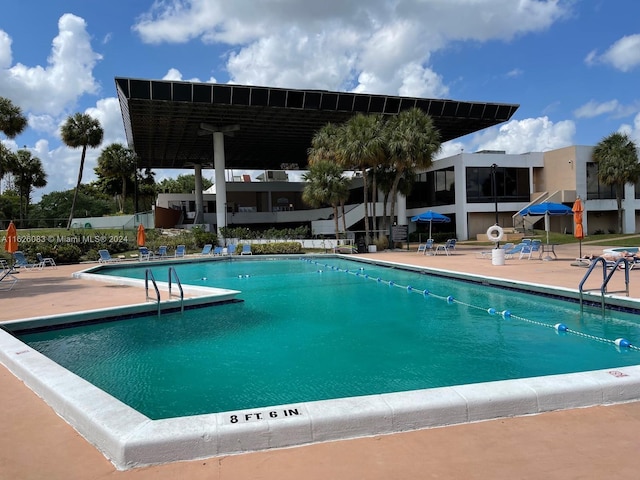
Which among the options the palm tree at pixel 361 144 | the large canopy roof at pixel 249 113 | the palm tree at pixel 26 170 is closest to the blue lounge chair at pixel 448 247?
the palm tree at pixel 361 144

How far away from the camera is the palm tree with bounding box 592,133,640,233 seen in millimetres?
33438

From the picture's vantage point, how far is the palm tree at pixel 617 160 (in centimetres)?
3344

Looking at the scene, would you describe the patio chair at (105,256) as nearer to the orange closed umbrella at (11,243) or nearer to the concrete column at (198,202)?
the orange closed umbrella at (11,243)

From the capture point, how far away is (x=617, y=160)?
33375 millimetres

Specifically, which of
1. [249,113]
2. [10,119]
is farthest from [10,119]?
[249,113]

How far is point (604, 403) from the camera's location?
4.17 meters

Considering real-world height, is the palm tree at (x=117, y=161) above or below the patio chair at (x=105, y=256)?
above

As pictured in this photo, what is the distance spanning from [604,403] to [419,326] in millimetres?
4992

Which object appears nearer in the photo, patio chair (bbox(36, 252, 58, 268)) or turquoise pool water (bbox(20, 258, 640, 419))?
turquoise pool water (bbox(20, 258, 640, 419))

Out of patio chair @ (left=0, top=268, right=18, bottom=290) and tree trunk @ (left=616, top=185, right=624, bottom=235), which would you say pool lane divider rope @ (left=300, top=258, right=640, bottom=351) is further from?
tree trunk @ (left=616, top=185, right=624, bottom=235)

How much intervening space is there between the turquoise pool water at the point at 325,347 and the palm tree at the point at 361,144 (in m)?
16.5

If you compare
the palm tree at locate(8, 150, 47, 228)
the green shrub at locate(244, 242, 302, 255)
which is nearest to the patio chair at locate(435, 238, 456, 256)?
the green shrub at locate(244, 242, 302, 255)

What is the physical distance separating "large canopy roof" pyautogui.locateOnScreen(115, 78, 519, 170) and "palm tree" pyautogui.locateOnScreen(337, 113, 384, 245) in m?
4.75

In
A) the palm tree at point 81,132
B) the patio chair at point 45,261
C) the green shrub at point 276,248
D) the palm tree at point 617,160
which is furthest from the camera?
the palm tree at point 81,132
